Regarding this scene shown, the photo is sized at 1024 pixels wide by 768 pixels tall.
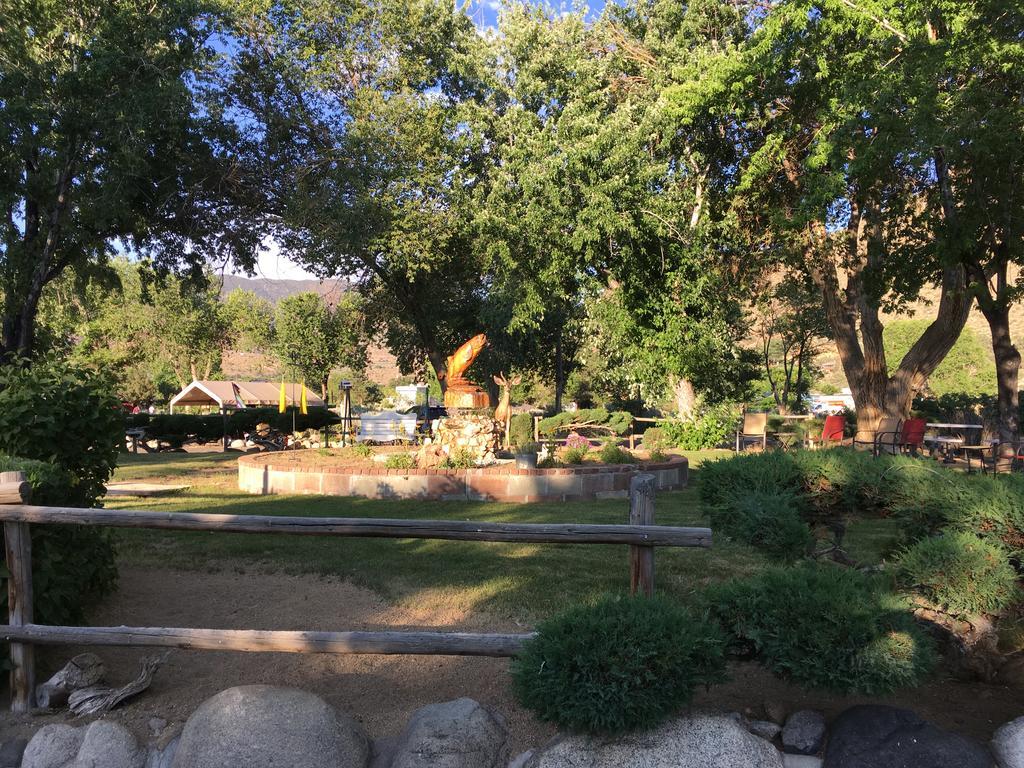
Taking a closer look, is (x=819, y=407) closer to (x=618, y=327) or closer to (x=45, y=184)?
(x=618, y=327)

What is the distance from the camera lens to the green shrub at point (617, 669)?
115 inches

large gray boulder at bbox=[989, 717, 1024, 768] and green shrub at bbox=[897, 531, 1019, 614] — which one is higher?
green shrub at bbox=[897, 531, 1019, 614]

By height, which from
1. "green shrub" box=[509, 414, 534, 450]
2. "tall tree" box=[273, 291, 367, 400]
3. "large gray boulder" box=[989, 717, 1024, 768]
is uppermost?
"tall tree" box=[273, 291, 367, 400]

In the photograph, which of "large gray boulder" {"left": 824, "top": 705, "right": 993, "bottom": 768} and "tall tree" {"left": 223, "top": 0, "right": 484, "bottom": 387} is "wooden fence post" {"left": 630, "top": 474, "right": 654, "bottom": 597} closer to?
"large gray boulder" {"left": 824, "top": 705, "right": 993, "bottom": 768}

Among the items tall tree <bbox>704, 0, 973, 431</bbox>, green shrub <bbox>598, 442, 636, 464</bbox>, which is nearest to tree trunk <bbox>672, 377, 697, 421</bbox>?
tall tree <bbox>704, 0, 973, 431</bbox>

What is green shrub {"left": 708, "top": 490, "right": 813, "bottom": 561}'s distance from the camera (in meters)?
3.43

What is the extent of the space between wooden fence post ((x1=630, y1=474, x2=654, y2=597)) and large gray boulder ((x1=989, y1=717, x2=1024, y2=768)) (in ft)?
4.91

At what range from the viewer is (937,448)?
55.0 feet

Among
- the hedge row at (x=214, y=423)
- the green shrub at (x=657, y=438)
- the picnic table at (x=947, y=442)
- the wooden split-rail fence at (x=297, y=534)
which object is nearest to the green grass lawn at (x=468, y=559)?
the wooden split-rail fence at (x=297, y=534)

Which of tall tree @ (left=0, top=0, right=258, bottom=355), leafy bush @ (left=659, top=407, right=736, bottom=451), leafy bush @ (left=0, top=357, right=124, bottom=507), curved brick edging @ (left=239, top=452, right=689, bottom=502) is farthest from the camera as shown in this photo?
leafy bush @ (left=659, top=407, right=736, bottom=451)

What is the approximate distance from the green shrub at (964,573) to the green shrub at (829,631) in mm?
193

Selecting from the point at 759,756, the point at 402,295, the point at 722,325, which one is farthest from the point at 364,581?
the point at 402,295

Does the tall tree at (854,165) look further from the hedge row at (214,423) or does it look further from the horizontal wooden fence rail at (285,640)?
the hedge row at (214,423)

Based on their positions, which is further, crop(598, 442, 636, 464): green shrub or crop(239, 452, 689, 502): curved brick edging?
crop(598, 442, 636, 464): green shrub
